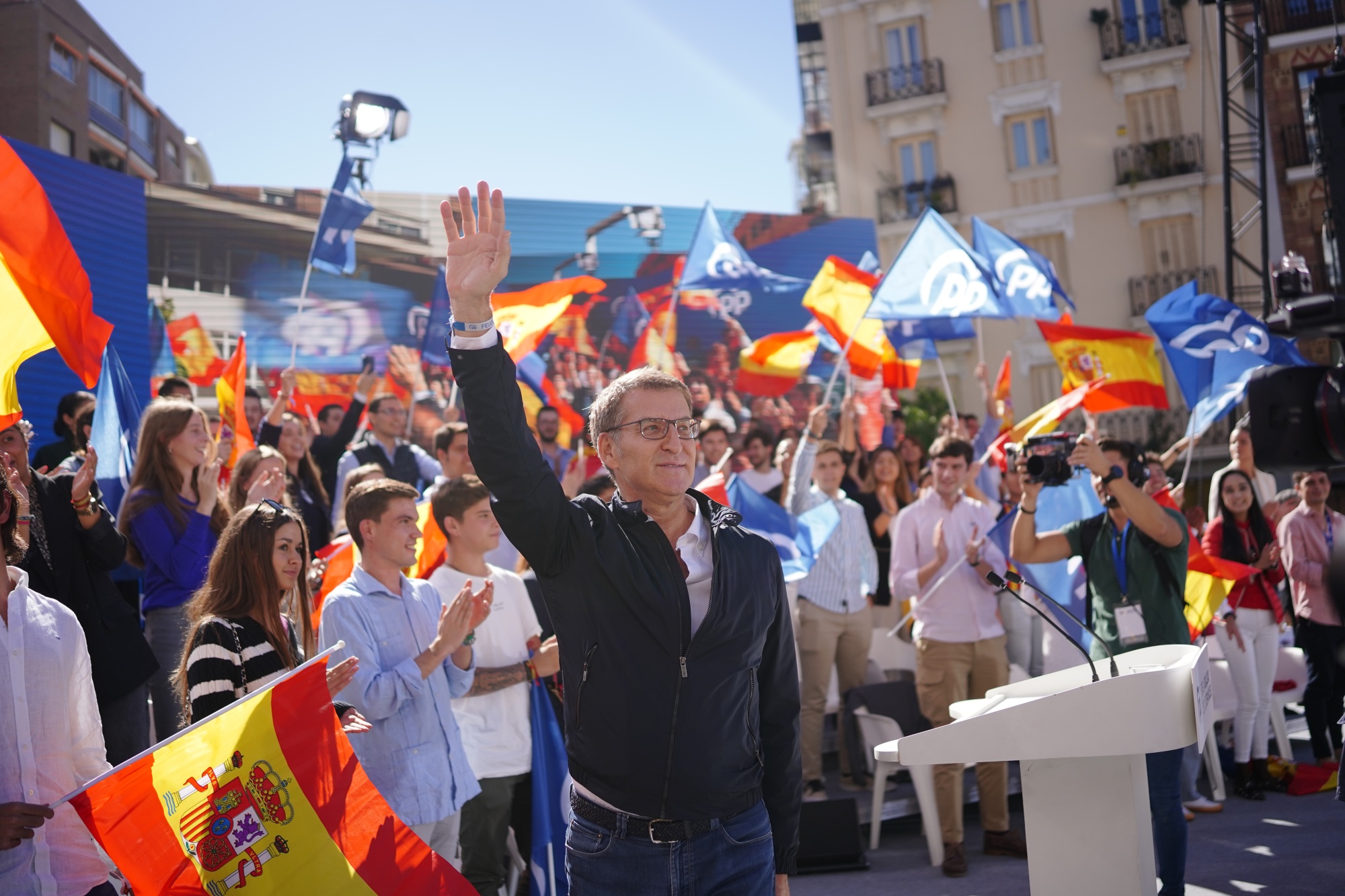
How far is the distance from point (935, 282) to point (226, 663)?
23.5 feet

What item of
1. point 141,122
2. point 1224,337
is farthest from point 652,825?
point 141,122

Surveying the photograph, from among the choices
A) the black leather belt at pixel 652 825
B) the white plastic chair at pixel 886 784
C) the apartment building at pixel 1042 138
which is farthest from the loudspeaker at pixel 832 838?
the apartment building at pixel 1042 138

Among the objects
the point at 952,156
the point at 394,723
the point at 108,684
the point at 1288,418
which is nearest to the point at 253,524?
the point at 394,723

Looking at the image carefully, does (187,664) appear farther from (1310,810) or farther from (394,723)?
(1310,810)

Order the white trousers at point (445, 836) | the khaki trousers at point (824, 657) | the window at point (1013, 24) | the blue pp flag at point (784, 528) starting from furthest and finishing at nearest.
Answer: the window at point (1013, 24) → the khaki trousers at point (824, 657) → the blue pp flag at point (784, 528) → the white trousers at point (445, 836)

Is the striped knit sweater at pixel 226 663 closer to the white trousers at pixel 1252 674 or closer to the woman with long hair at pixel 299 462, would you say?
the woman with long hair at pixel 299 462

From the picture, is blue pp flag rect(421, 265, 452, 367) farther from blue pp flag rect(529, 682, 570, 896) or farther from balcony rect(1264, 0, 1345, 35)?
balcony rect(1264, 0, 1345, 35)

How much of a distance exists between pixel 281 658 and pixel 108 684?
128 centimetres

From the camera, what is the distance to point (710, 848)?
2.60 metres

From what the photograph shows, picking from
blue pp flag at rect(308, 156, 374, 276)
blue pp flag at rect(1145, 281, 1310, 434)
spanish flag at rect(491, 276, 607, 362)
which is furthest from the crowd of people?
blue pp flag at rect(308, 156, 374, 276)

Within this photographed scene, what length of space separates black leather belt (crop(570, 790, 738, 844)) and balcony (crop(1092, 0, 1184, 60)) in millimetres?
28338

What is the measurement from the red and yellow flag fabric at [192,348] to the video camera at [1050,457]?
1354cm

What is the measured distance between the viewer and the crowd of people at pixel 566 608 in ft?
8.62

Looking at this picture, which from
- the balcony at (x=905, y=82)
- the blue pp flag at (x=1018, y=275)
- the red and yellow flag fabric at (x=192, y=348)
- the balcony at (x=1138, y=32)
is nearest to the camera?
the blue pp flag at (x=1018, y=275)
